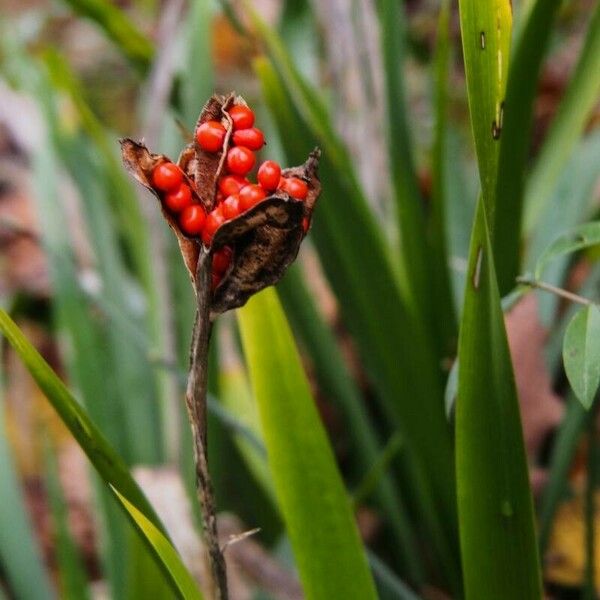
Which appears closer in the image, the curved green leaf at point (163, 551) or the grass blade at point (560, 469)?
the curved green leaf at point (163, 551)

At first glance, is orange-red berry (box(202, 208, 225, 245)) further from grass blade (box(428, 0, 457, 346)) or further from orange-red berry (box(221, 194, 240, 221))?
grass blade (box(428, 0, 457, 346))

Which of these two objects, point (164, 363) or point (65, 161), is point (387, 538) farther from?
point (65, 161)

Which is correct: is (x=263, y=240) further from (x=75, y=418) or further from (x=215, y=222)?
(x=75, y=418)

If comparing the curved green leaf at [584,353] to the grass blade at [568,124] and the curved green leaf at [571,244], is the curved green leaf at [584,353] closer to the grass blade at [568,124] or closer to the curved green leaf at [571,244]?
the curved green leaf at [571,244]

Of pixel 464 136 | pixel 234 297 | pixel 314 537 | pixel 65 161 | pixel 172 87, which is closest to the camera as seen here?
pixel 234 297

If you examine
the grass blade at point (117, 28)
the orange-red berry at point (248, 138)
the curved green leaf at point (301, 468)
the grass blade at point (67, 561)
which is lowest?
the grass blade at point (67, 561)

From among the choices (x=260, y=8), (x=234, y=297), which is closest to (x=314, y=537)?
(x=234, y=297)

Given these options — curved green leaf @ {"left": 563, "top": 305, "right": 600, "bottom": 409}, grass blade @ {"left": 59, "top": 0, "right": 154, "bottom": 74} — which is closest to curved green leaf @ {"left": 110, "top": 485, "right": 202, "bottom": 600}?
curved green leaf @ {"left": 563, "top": 305, "right": 600, "bottom": 409}

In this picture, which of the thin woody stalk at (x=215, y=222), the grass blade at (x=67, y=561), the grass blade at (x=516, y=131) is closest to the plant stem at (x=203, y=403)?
the thin woody stalk at (x=215, y=222)
